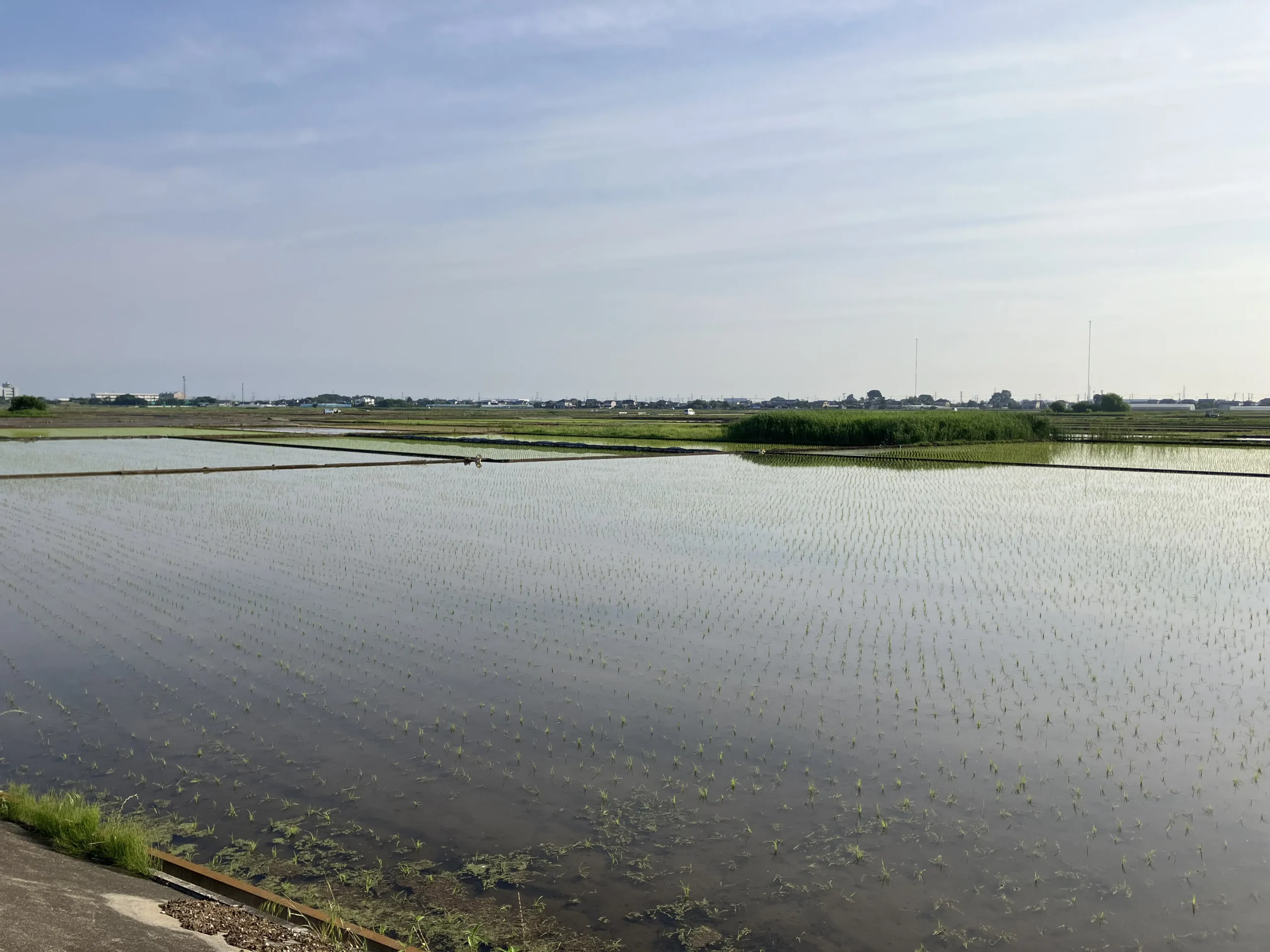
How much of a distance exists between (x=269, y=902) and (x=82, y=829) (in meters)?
1.28

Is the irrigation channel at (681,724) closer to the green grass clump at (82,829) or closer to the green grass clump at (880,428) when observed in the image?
the green grass clump at (82,829)

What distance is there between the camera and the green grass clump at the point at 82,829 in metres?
4.97

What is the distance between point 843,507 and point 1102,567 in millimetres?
7018

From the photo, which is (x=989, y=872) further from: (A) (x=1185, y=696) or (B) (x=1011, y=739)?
(A) (x=1185, y=696)

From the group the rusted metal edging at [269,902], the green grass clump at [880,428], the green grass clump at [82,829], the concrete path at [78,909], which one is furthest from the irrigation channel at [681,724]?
the green grass clump at [880,428]

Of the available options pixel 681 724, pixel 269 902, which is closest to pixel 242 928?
pixel 269 902

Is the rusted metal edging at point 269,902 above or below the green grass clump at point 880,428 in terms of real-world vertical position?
below

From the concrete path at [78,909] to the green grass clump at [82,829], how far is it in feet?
0.30

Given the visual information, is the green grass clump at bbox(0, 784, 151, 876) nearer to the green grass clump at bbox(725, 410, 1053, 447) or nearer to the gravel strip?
the gravel strip

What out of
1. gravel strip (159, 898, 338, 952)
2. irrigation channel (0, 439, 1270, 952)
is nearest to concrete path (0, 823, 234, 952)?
gravel strip (159, 898, 338, 952)

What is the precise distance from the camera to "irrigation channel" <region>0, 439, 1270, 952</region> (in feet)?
16.4

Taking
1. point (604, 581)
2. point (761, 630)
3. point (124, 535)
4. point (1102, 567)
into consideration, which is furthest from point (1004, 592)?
point (124, 535)

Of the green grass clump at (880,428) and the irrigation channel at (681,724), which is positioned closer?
the irrigation channel at (681,724)

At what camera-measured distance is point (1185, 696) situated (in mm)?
8219
